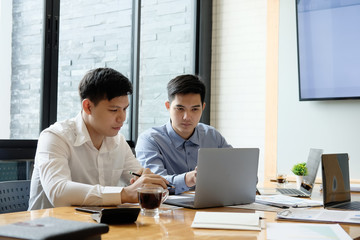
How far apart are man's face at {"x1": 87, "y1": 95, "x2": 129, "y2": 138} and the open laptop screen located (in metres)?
0.93

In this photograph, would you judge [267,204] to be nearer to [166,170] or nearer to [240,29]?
[166,170]

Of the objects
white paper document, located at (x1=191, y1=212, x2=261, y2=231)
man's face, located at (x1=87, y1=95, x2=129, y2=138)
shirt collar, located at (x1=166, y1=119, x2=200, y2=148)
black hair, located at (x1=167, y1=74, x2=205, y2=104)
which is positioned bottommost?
white paper document, located at (x1=191, y1=212, x2=261, y2=231)

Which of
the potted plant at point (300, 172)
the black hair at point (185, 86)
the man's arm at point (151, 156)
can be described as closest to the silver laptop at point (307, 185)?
the potted plant at point (300, 172)

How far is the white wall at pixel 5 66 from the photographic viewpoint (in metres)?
2.87

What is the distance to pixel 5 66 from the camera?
9.54ft

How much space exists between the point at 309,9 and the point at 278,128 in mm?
1032

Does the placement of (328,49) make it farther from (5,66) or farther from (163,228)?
(163,228)

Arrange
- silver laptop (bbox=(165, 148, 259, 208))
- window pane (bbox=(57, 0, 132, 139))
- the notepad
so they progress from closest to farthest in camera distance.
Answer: the notepad, silver laptop (bbox=(165, 148, 259, 208)), window pane (bbox=(57, 0, 132, 139))

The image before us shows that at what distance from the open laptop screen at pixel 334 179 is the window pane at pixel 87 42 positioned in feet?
6.18

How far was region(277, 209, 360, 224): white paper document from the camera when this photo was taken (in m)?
1.60

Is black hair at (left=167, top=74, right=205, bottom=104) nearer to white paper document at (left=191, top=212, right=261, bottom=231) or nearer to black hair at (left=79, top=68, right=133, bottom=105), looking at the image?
black hair at (left=79, top=68, right=133, bottom=105)

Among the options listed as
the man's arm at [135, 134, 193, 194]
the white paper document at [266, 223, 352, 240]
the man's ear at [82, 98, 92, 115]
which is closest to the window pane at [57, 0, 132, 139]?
the man's arm at [135, 134, 193, 194]

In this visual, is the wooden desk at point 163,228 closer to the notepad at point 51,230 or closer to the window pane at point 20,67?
the notepad at point 51,230

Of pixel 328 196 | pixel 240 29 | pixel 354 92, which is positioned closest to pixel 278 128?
pixel 354 92
